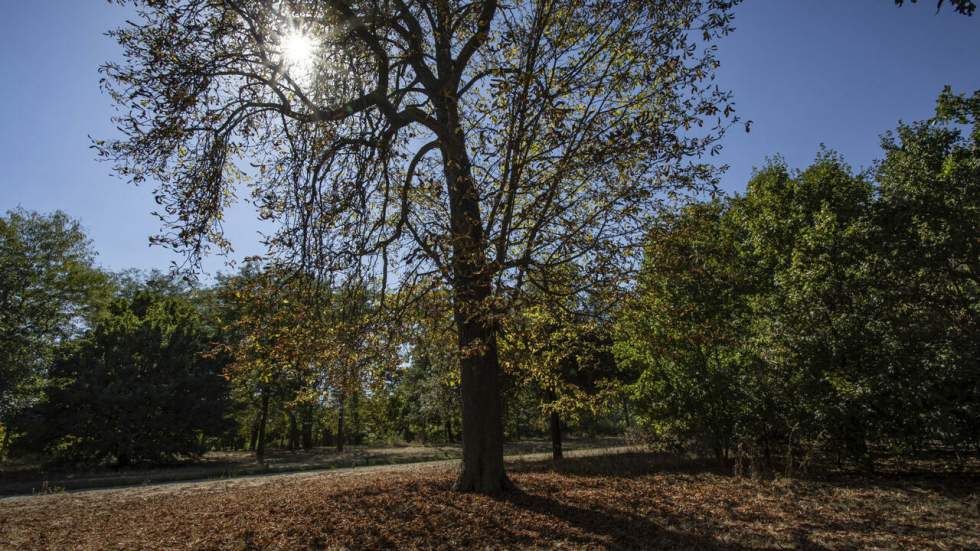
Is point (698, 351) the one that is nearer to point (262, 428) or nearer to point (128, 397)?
point (262, 428)

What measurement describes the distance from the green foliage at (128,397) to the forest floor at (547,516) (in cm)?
1299

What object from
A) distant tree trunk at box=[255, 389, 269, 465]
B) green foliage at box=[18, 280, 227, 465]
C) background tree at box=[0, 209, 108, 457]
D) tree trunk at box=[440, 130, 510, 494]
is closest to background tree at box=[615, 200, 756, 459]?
tree trunk at box=[440, 130, 510, 494]

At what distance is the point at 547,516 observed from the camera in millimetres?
7535

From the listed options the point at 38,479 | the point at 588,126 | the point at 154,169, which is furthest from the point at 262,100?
the point at 38,479

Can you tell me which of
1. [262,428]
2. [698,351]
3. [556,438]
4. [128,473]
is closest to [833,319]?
[698,351]

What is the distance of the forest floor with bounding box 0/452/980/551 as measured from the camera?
649 cm

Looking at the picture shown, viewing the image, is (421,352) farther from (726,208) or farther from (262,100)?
(726,208)

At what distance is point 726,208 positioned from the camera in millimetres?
21422

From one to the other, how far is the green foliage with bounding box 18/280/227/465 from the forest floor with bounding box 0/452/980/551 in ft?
42.6

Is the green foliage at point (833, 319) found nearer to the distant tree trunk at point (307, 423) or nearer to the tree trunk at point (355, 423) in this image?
the tree trunk at point (355, 423)

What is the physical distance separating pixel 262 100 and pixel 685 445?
1465cm

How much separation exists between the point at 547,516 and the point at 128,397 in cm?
2335

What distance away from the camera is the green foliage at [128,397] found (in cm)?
2172

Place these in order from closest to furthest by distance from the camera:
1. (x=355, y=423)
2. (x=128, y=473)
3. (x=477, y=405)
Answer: (x=477, y=405) < (x=128, y=473) < (x=355, y=423)
